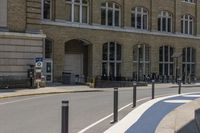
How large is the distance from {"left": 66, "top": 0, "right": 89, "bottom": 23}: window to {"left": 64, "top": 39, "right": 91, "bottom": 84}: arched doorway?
2.32 meters

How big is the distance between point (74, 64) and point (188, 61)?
18166 millimetres

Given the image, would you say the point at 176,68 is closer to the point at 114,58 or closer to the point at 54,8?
the point at 114,58

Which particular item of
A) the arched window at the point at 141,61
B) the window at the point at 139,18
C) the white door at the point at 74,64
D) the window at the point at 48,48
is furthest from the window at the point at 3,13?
the window at the point at 139,18

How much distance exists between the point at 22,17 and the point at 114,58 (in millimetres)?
15429

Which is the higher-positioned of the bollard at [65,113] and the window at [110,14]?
the window at [110,14]

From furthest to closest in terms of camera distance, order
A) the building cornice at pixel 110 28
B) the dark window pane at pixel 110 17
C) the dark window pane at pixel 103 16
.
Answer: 1. the dark window pane at pixel 110 17
2. the dark window pane at pixel 103 16
3. the building cornice at pixel 110 28

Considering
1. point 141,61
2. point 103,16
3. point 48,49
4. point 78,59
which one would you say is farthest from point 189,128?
point 141,61

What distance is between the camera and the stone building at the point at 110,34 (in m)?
39.2

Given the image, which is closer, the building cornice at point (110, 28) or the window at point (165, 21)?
the building cornice at point (110, 28)

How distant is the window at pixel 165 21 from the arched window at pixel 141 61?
3.71 meters

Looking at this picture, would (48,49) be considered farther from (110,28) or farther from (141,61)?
(141,61)

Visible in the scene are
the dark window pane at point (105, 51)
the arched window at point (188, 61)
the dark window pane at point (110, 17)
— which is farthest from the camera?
the arched window at point (188, 61)

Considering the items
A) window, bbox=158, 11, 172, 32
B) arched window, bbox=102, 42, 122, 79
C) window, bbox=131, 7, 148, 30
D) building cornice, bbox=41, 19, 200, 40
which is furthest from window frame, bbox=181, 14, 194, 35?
arched window, bbox=102, 42, 122, 79

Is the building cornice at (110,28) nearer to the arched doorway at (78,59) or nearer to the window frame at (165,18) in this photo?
the window frame at (165,18)
